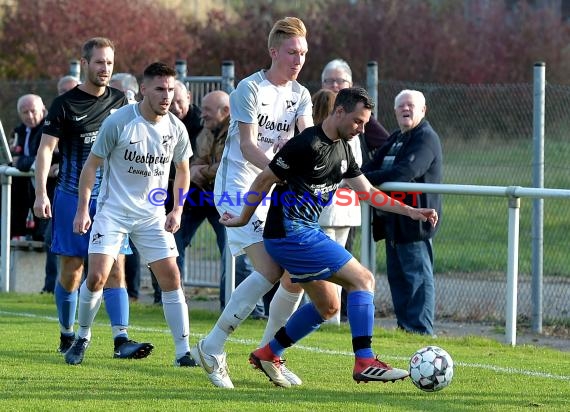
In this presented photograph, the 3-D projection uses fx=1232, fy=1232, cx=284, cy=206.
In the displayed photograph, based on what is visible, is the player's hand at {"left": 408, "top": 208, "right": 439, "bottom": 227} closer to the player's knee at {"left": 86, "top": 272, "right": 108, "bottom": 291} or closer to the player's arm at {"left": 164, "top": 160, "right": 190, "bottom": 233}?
the player's arm at {"left": 164, "top": 160, "right": 190, "bottom": 233}

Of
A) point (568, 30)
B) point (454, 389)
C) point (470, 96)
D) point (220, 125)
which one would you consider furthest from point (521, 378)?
point (568, 30)

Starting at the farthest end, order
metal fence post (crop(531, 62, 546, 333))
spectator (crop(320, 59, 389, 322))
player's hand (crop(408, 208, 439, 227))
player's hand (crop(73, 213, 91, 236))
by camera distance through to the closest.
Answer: metal fence post (crop(531, 62, 546, 333)) → spectator (crop(320, 59, 389, 322)) → player's hand (crop(73, 213, 91, 236)) → player's hand (crop(408, 208, 439, 227))

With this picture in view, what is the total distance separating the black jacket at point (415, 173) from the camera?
10578mm

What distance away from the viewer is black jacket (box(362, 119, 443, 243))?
34.7 ft

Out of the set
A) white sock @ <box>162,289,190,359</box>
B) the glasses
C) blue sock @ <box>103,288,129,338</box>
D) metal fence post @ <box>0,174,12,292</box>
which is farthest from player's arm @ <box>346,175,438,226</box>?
metal fence post @ <box>0,174,12,292</box>

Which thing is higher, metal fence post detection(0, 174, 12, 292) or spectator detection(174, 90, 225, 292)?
spectator detection(174, 90, 225, 292)

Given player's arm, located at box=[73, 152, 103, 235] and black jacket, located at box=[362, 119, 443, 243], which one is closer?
player's arm, located at box=[73, 152, 103, 235]

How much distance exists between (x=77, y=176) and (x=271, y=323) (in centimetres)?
194

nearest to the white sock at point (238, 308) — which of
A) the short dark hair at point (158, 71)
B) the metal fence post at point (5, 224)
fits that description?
the short dark hair at point (158, 71)

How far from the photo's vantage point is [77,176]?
9.00m

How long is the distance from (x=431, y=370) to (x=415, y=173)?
3.51m

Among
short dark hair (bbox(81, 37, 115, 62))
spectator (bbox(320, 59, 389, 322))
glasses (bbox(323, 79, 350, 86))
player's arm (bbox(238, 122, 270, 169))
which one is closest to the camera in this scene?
player's arm (bbox(238, 122, 270, 169))

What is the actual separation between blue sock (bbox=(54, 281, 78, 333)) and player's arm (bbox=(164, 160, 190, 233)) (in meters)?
1.17

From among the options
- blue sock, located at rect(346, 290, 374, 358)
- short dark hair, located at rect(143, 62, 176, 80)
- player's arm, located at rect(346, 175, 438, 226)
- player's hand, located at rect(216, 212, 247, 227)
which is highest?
short dark hair, located at rect(143, 62, 176, 80)
